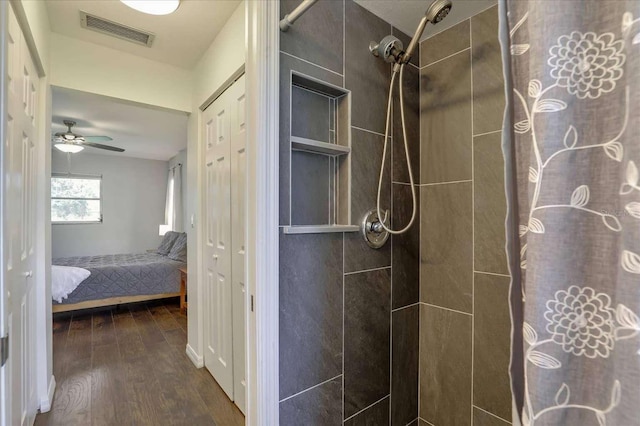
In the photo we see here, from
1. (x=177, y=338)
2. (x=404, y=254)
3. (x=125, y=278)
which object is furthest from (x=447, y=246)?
(x=125, y=278)

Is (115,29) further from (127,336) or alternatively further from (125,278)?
(125,278)

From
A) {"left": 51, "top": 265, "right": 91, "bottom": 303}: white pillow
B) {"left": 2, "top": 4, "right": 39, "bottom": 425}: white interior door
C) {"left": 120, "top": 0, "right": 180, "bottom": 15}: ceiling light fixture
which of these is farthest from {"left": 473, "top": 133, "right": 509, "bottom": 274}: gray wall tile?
{"left": 51, "top": 265, "right": 91, "bottom": 303}: white pillow

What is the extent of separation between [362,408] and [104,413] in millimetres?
1779

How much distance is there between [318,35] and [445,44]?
2.62 feet

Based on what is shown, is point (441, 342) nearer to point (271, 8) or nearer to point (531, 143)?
point (531, 143)

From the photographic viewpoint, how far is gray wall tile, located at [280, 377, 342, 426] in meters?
1.16

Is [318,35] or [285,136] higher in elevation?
[318,35]

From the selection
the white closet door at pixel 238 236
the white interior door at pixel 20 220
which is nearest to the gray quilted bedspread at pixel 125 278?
the white interior door at pixel 20 220

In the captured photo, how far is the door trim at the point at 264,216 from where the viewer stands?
3.60 feet

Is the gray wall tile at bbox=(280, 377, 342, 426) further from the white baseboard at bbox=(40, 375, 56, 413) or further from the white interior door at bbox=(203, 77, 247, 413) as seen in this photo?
the white baseboard at bbox=(40, 375, 56, 413)

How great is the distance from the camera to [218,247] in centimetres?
226

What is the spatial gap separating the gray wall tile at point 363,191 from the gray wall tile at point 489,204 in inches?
18.5

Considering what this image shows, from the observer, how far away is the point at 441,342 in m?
1.64

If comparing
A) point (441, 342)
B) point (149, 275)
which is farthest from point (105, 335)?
point (441, 342)
